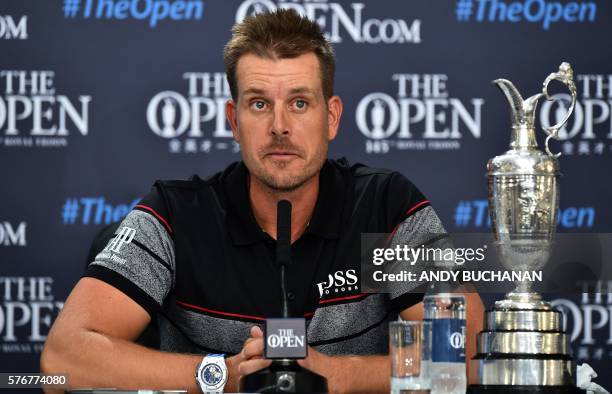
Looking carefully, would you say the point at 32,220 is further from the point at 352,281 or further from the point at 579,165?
the point at 579,165

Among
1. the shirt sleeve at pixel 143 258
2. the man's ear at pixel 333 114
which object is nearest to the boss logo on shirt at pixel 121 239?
the shirt sleeve at pixel 143 258

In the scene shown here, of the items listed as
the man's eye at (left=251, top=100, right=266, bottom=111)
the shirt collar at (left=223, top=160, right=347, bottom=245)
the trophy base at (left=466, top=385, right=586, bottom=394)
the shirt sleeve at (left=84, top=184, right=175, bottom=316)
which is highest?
the man's eye at (left=251, top=100, right=266, bottom=111)

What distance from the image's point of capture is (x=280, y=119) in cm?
268

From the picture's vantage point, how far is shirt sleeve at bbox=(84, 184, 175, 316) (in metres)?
2.62

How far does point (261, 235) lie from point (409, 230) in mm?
369

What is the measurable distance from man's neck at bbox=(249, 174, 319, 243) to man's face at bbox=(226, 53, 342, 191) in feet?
0.34

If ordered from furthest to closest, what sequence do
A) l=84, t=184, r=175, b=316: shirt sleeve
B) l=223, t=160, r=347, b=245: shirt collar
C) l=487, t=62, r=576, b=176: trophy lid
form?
l=223, t=160, r=347, b=245: shirt collar, l=84, t=184, r=175, b=316: shirt sleeve, l=487, t=62, r=576, b=176: trophy lid

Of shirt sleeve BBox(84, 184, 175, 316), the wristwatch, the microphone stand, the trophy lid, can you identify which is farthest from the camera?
shirt sleeve BBox(84, 184, 175, 316)

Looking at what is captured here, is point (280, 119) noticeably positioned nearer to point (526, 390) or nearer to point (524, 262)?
point (524, 262)

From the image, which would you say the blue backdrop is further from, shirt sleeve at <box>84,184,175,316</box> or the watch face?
the watch face

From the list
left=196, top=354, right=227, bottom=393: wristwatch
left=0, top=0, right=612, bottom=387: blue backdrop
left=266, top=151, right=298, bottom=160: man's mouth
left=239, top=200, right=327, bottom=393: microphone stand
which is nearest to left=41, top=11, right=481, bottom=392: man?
left=266, top=151, right=298, bottom=160: man's mouth

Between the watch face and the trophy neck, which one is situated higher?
the trophy neck

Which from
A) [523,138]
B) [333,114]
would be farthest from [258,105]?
[523,138]

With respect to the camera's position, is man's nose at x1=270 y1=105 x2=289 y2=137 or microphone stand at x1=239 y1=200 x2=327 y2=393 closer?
microphone stand at x1=239 y1=200 x2=327 y2=393
